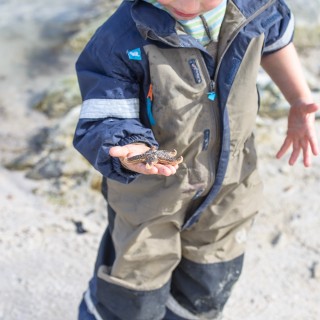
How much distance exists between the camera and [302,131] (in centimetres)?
199

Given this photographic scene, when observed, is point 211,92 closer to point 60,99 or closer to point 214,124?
point 214,124

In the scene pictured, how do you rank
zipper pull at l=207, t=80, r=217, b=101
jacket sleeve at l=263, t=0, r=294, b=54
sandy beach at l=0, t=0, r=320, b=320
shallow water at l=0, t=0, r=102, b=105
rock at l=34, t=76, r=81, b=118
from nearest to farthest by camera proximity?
zipper pull at l=207, t=80, r=217, b=101, jacket sleeve at l=263, t=0, r=294, b=54, sandy beach at l=0, t=0, r=320, b=320, rock at l=34, t=76, r=81, b=118, shallow water at l=0, t=0, r=102, b=105

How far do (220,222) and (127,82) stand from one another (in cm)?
57

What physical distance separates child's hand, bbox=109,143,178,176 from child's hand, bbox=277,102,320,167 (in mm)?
632

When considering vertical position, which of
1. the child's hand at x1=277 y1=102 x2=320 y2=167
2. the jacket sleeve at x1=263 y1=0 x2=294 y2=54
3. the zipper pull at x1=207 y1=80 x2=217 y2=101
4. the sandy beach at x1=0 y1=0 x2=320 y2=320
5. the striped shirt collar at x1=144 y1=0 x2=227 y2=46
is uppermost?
the striped shirt collar at x1=144 y1=0 x2=227 y2=46

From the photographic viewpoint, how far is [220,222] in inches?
76.7

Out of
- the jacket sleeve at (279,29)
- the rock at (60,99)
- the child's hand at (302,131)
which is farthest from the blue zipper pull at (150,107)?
the rock at (60,99)

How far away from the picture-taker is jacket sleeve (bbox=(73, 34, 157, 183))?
1558 millimetres

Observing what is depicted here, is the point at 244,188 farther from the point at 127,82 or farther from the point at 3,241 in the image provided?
the point at 3,241

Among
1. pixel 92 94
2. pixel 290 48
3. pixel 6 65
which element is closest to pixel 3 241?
pixel 92 94

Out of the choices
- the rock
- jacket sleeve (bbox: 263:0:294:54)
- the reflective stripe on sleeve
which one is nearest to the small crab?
the reflective stripe on sleeve

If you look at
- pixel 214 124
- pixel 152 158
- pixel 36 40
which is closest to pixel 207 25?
pixel 214 124

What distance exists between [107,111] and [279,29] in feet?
2.04

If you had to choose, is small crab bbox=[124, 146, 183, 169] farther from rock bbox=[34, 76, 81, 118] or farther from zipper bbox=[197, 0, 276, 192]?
rock bbox=[34, 76, 81, 118]
